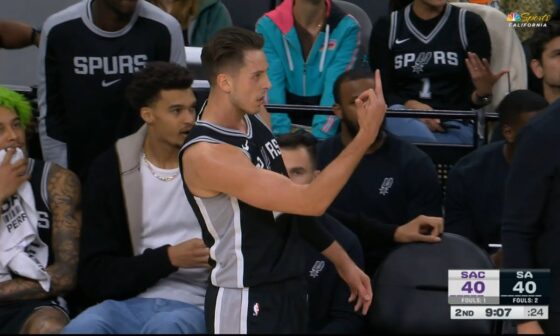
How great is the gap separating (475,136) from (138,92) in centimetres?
179

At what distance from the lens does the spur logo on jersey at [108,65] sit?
6.05 metres

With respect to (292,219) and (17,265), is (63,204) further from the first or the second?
(292,219)

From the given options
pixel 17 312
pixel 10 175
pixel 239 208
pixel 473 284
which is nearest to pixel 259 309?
pixel 239 208

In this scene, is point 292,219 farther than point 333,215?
No

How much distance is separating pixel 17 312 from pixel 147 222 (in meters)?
0.71

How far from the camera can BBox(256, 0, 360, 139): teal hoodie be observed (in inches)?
265

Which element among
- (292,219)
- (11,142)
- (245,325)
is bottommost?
(245,325)

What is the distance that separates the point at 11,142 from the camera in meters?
5.70

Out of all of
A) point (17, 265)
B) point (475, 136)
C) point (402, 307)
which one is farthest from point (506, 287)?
point (17, 265)

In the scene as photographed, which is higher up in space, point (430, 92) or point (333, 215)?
point (430, 92)

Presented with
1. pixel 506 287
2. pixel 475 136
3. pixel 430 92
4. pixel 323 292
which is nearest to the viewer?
pixel 506 287

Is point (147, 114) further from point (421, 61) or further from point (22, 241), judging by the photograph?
point (421, 61)

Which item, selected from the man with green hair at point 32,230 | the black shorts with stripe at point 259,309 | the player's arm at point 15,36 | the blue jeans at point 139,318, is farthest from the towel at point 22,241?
the black shorts with stripe at point 259,309

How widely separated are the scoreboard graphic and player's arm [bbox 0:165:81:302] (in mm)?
1813
